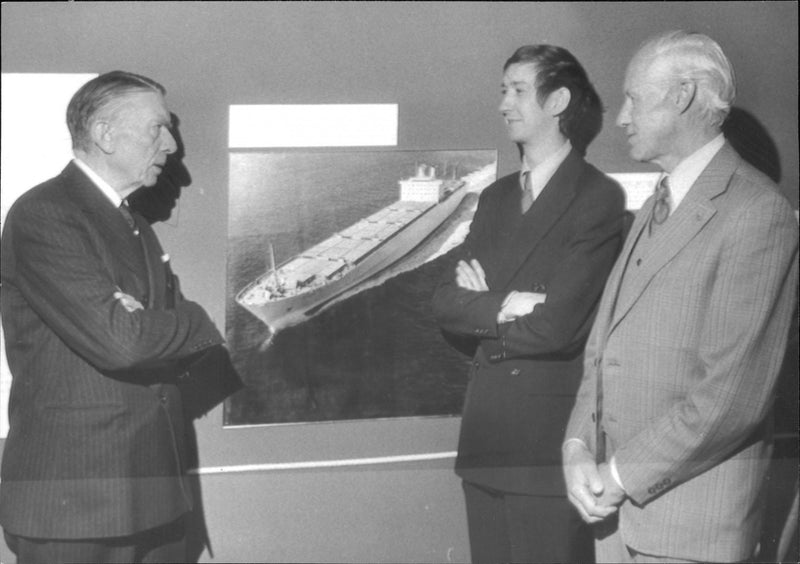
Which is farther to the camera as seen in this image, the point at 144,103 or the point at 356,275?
the point at 356,275

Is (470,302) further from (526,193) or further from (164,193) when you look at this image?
(164,193)

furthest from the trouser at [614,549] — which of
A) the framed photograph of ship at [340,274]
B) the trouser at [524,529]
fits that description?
the framed photograph of ship at [340,274]

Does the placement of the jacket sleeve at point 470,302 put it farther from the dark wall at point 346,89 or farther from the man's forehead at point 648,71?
the man's forehead at point 648,71

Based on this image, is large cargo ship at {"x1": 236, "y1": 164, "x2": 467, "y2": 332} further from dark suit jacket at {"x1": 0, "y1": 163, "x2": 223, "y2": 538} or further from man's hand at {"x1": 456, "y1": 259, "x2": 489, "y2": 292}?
dark suit jacket at {"x1": 0, "y1": 163, "x2": 223, "y2": 538}

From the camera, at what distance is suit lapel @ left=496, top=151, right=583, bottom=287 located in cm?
230

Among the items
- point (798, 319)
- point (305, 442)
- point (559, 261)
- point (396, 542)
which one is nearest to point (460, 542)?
point (396, 542)

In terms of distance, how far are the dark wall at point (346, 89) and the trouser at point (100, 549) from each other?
248 mm

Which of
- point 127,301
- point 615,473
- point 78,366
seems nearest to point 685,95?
point 615,473

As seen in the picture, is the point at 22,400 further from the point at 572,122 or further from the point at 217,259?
the point at 572,122

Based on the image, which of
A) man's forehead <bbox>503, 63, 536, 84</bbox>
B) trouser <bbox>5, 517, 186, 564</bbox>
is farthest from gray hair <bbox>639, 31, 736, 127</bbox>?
trouser <bbox>5, 517, 186, 564</bbox>

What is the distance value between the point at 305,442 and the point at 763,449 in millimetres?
1360

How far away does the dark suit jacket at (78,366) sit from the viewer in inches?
76.1

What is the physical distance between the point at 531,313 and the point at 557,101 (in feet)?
2.16

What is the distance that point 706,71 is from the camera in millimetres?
1890
